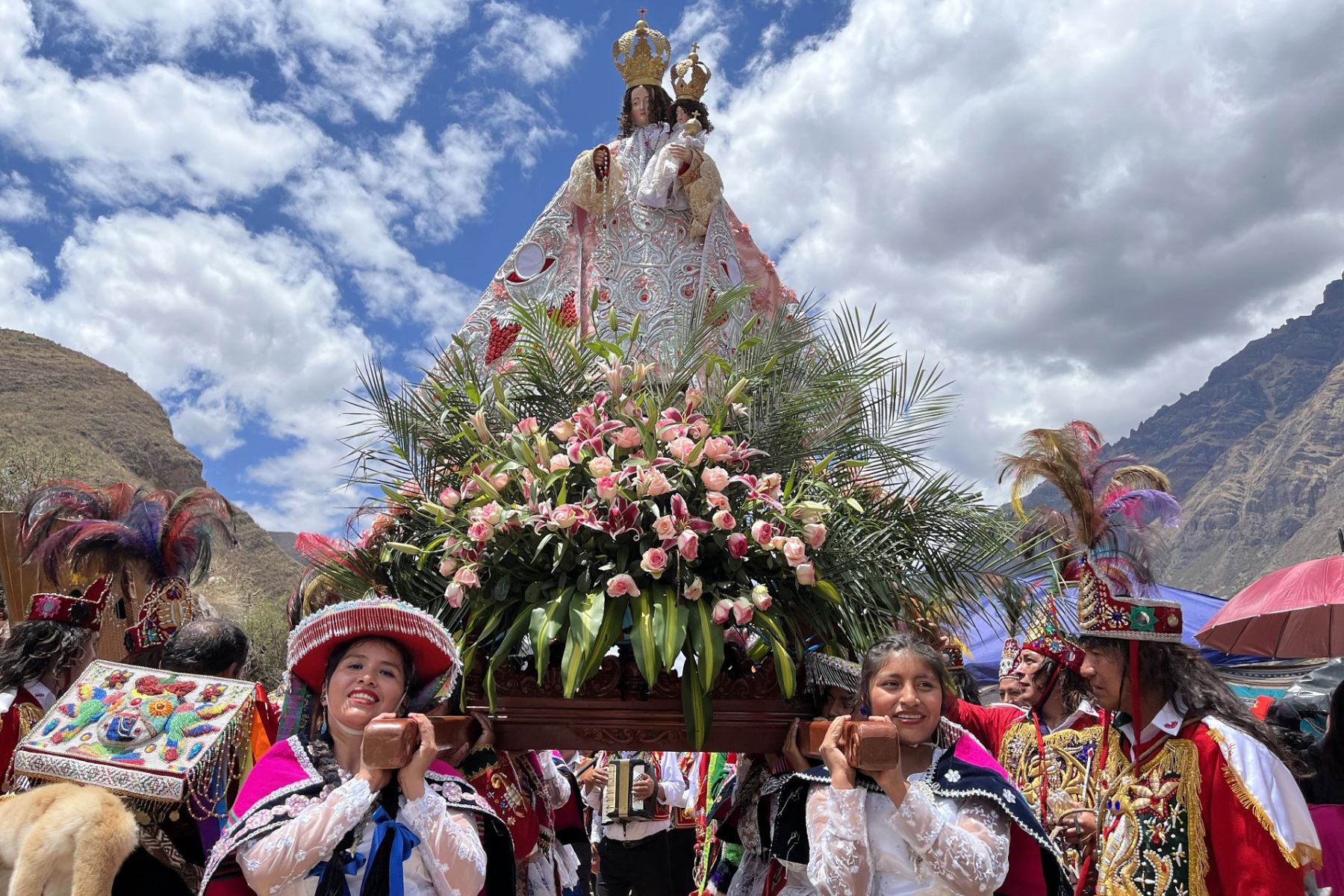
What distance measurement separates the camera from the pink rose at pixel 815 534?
2.63 m

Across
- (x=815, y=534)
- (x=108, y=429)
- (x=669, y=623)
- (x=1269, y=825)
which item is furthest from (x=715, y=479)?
(x=108, y=429)

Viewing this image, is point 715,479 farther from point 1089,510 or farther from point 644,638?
point 1089,510

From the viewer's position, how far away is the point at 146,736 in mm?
2818

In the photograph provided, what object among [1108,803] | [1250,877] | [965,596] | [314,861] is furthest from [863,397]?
[314,861]

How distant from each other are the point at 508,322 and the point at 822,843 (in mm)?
3474

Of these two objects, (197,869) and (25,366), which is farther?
(25,366)

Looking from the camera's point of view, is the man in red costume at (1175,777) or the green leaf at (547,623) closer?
the green leaf at (547,623)

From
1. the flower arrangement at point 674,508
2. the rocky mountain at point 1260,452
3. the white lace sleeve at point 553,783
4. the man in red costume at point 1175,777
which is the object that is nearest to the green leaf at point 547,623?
the flower arrangement at point 674,508

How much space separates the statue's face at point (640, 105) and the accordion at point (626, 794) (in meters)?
3.89

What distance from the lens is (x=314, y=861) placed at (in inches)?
83.4

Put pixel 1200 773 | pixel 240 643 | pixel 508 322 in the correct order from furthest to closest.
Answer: pixel 508 322 < pixel 240 643 < pixel 1200 773

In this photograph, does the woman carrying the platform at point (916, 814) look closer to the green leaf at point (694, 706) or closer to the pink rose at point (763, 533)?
the green leaf at point (694, 706)

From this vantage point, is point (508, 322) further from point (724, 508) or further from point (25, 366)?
point (25, 366)

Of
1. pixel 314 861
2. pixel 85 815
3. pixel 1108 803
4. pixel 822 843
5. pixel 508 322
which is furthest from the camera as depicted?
pixel 508 322
